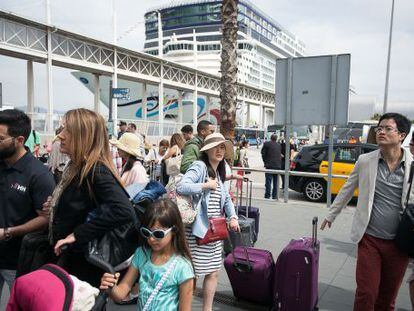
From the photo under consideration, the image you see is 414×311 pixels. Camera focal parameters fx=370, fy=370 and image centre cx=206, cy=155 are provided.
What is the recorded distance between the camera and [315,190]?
9.95m

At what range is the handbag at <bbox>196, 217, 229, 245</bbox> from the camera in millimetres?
2982

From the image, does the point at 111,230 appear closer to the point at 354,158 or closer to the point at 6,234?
the point at 6,234

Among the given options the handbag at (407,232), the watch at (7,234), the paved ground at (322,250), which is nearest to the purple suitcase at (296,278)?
the paved ground at (322,250)

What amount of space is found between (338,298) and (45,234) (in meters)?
3.00

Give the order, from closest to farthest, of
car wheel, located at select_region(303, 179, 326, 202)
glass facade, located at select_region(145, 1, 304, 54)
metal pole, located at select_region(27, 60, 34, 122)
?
car wheel, located at select_region(303, 179, 326, 202) → metal pole, located at select_region(27, 60, 34, 122) → glass facade, located at select_region(145, 1, 304, 54)

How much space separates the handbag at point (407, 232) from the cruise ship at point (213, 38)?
66.2 m

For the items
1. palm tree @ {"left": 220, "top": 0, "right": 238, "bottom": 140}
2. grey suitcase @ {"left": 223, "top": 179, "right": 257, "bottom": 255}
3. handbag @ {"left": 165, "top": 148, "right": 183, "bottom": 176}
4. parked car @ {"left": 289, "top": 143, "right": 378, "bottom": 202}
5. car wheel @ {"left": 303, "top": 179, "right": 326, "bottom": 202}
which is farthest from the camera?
car wheel @ {"left": 303, "top": 179, "right": 326, "bottom": 202}

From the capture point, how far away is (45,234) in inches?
86.4

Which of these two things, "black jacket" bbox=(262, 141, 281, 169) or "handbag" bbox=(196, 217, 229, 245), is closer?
"handbag" bbox=(196, 217, 229, 245)

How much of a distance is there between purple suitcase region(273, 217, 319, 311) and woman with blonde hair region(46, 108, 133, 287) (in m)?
1.63

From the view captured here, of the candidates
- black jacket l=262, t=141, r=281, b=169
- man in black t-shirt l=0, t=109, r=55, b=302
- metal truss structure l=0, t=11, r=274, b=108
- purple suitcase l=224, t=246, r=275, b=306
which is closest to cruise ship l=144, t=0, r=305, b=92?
metal truss structure l=0, t=11, r=274, b=108

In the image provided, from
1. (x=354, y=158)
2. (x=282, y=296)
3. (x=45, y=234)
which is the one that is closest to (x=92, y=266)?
(x=45, y=234)

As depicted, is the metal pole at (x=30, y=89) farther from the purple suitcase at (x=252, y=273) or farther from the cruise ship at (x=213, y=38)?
the cruise ship at (x=213, y=38)

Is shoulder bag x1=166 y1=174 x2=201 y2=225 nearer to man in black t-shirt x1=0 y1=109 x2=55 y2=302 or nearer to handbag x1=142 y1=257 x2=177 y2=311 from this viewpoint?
handbag x1=142 y1=257 x2=177 y2=311
